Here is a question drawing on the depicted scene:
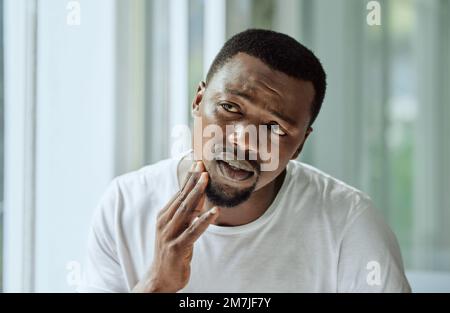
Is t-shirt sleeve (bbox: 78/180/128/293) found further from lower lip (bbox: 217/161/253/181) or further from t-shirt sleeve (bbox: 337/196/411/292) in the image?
t-shirt sleeve (bbox: 337/196/411/292)

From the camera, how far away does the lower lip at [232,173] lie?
73 cm

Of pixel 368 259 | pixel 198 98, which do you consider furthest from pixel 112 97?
pixel 368 259

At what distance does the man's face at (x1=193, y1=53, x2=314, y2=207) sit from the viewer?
0.72 m

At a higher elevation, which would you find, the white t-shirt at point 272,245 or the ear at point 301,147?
the ear at point 301,147

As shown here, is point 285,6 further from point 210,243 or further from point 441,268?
point 441,268

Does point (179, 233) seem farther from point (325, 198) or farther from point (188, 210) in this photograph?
point (325, 198)

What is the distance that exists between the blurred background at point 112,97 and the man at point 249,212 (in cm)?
4

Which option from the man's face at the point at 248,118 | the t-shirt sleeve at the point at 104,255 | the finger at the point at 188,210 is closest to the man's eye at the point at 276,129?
the man's face at the point at 248,118

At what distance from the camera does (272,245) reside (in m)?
0.77

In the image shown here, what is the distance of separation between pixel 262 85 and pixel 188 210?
0.17 meters

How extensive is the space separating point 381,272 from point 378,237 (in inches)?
1.7

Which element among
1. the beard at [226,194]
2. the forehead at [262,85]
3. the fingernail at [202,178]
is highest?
the forehead at [262,85]

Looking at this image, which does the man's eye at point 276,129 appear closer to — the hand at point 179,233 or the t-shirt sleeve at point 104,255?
the hand at point 179,233

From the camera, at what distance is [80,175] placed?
2.67 ft
